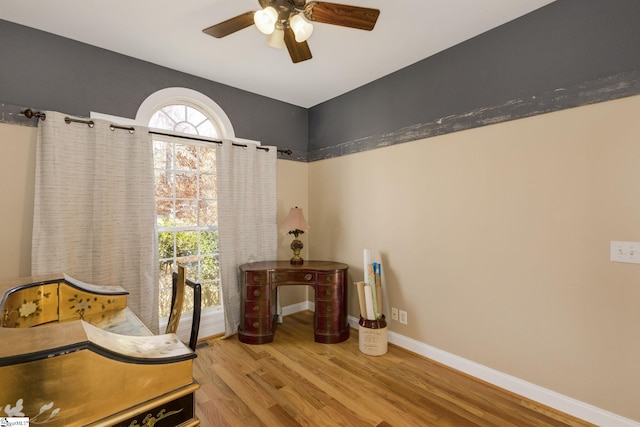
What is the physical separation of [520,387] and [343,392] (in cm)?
122

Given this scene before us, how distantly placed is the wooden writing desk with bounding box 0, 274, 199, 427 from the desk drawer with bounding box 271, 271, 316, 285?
75.2 inches

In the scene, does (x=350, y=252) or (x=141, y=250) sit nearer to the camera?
(x=141, y=250)

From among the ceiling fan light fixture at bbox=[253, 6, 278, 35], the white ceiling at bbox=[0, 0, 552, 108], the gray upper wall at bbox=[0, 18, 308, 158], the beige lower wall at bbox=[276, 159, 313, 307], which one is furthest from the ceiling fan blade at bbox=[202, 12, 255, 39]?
the beige lower wall at bbox=[276, 159, 313, 307]

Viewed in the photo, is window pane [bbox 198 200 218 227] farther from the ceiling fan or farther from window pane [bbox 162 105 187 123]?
the ceiling fan

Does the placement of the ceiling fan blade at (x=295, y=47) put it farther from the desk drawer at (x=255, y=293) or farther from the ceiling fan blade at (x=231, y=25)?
the desk drawer at (x=255, y=293)

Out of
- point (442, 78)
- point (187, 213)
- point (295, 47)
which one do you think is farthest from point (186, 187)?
point (442, 78)

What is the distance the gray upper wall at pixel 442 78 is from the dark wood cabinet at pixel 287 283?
140 cm

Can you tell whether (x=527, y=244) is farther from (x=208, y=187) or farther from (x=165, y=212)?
(x=165, y=212)

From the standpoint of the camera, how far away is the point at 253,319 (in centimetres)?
288

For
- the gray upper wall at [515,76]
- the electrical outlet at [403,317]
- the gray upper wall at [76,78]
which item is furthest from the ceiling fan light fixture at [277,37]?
the electrical outlet at [403,317]

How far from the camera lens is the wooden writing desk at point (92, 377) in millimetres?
672

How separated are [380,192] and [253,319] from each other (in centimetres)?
174

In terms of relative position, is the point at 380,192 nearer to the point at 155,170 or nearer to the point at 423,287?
the point at 423,287

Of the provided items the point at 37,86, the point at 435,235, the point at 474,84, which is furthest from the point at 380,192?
the point at 37,86
